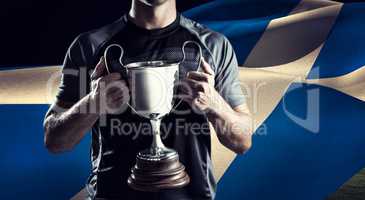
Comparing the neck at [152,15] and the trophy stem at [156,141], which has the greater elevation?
the neck at [152,15]

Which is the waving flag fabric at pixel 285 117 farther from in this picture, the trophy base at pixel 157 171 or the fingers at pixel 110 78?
the fingers at pixel 110 78

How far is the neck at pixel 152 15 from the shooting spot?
3.65ft

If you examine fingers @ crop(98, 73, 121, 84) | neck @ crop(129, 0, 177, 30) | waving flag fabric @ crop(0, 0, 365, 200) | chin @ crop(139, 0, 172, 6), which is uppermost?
chin @ crop(139, 0, 172, 6)

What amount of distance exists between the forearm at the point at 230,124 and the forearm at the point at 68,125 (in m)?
0.29

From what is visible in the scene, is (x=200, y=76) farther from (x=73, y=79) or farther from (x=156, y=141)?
(x=73, y=79)

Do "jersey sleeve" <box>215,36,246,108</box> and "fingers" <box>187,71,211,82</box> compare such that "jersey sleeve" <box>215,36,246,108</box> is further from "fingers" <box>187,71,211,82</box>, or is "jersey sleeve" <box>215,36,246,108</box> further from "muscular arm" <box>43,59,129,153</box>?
"muscular arm" <box>43,59,129,153</box>

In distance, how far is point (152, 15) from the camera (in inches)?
44.0

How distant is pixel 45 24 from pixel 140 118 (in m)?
0.93

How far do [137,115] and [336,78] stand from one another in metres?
1.24

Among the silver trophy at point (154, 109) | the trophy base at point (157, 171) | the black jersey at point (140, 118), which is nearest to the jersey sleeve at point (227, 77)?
the black jersey at point (140, 118)

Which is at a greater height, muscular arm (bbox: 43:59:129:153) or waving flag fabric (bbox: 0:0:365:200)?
muscular arm (bbox: 43:59:129:153)

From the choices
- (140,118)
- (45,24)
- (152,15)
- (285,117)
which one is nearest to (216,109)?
(140,118)

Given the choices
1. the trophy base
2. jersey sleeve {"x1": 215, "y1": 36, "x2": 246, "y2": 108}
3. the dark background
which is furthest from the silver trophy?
the dark background

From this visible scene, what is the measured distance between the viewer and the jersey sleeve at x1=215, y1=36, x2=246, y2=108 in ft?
3.71
